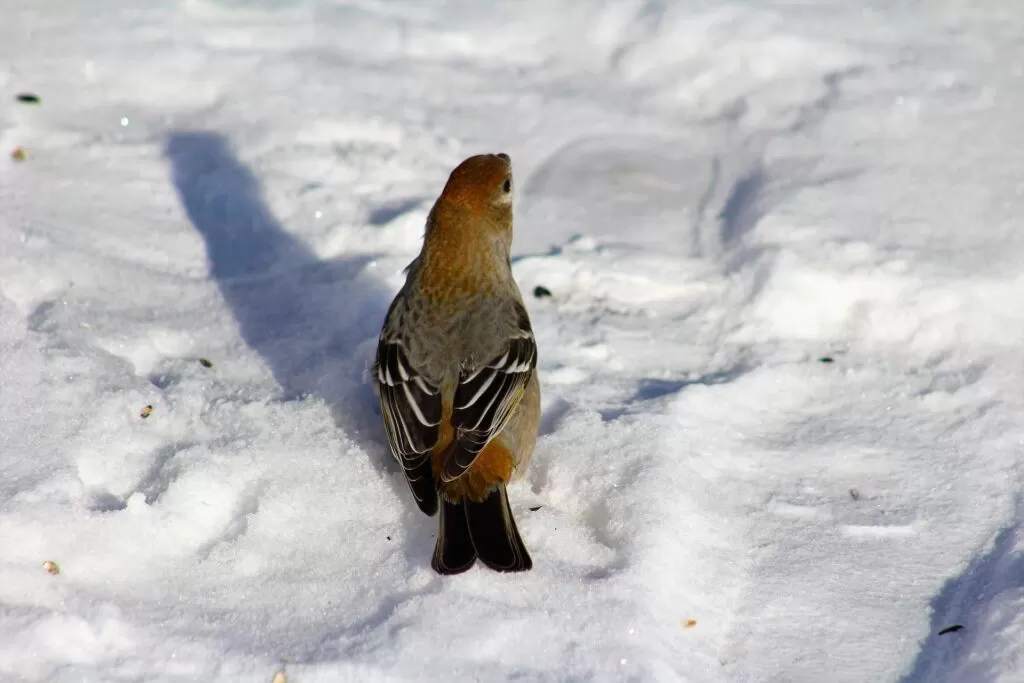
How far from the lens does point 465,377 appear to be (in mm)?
4055

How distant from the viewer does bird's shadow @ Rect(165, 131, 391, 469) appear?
4.55m

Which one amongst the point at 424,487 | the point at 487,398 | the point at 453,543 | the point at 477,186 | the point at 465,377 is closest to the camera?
the point at 453,543

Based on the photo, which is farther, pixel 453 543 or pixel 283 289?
pixel 283 289

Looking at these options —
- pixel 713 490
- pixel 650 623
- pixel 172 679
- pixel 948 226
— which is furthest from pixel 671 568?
pixel 948 226

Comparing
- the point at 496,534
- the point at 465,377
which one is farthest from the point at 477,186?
the point at 496,534

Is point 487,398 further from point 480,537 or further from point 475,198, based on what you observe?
point 475,198

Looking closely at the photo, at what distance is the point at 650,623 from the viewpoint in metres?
3.40

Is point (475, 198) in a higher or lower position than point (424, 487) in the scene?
higher

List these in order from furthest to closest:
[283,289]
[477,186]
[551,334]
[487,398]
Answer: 1. [283,289]
2. [551,334]
3. [477,186]
4. [487,398]

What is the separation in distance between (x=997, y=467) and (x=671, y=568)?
4.74 feet

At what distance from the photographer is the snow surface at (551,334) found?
3416mm

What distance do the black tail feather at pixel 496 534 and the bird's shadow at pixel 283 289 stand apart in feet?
1.88

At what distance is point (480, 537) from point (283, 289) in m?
2.05

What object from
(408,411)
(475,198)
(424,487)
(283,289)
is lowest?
(283,289)
